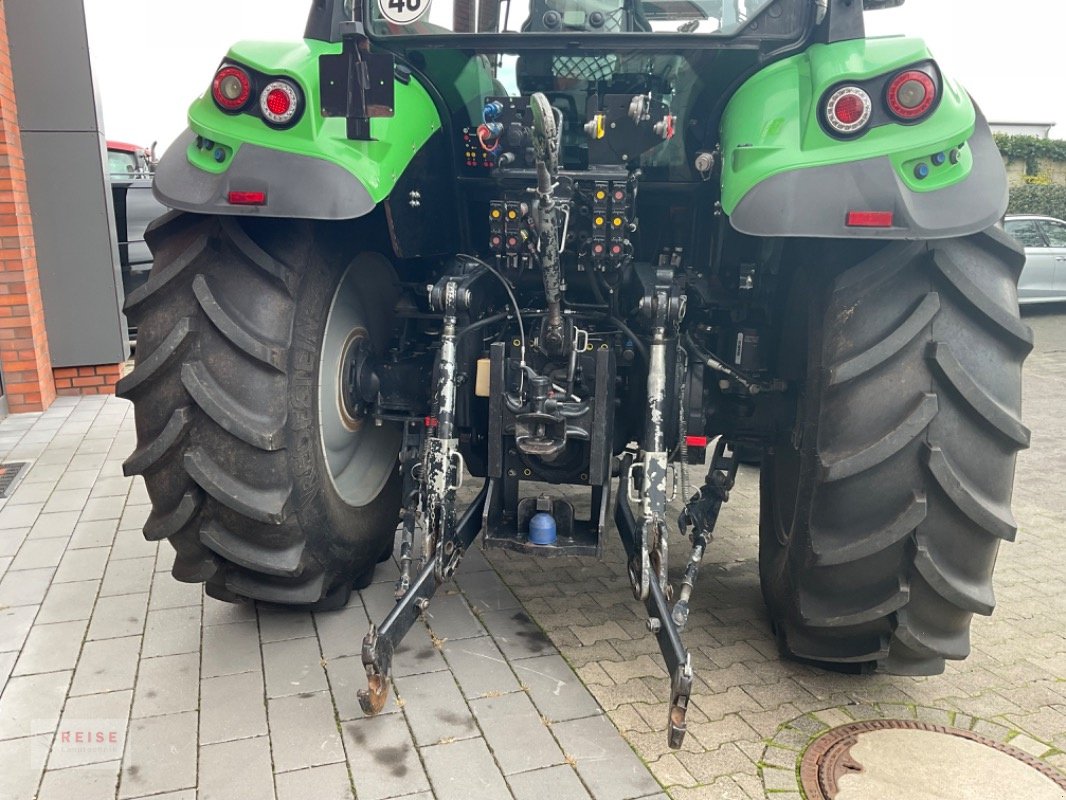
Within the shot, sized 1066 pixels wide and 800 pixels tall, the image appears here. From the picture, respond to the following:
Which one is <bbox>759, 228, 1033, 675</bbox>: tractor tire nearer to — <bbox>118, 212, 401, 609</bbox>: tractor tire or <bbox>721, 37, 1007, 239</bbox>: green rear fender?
<bbox>721, 37, 1007, 239</bbox>: green rear fender

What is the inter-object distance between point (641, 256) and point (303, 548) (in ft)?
5.53

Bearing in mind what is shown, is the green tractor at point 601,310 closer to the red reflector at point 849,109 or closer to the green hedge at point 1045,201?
the red reflector at point 849,109

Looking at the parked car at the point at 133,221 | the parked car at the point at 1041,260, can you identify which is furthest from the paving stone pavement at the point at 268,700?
the parked car at the point at 1041,260

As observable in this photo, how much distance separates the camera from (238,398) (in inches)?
106

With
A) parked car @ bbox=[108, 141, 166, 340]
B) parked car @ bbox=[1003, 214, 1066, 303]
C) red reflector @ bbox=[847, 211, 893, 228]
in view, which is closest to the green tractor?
red reflector @ bbox=[847, 211, 893, 228]

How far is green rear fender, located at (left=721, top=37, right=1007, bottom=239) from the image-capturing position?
7.63 ft

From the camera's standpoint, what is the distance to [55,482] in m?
5.02

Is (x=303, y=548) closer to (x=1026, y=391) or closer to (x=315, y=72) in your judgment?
(x=315, y=72)

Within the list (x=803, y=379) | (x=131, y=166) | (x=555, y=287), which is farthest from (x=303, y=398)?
(x=131, y=166)

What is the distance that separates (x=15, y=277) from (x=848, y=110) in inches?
246

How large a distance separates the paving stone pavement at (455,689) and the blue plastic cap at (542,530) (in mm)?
435

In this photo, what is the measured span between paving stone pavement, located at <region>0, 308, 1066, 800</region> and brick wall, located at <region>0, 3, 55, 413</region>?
9.82 ft

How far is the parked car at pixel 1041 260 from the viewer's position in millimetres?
12188

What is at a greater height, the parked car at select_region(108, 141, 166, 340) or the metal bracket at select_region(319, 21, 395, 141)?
the metal bracket at select_region(319, 21, 395, 141)
